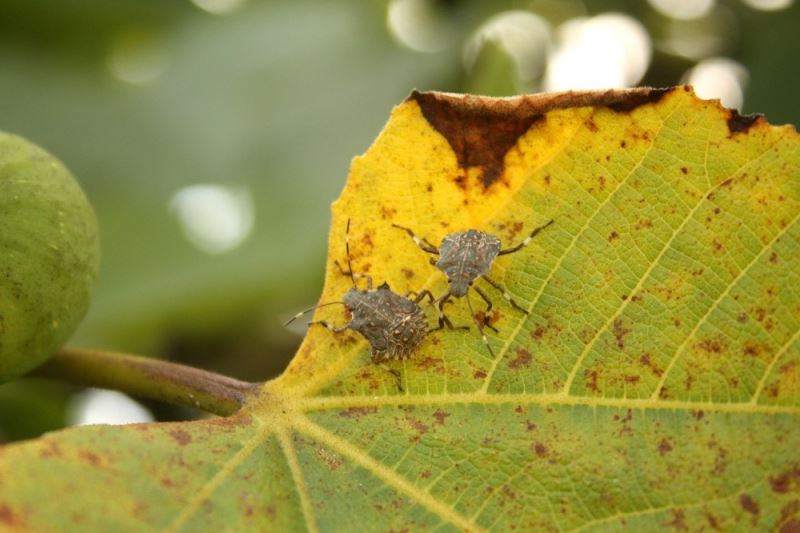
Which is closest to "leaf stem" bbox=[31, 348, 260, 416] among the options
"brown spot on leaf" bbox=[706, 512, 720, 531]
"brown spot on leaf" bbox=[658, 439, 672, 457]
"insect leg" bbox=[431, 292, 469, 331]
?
"insect leg" bbox=[431, 292, 469, 331]

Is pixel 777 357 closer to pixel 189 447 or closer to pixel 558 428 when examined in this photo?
pixel 558 428

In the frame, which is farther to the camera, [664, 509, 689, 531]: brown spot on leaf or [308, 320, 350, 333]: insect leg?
[308, 320, 350, 333]: insect leg

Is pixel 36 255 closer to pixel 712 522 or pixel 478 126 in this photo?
pixel 478 126

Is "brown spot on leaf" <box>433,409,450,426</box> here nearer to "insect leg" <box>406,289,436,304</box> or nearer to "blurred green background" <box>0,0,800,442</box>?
"insect leg" <box>406,289,436,304</box>

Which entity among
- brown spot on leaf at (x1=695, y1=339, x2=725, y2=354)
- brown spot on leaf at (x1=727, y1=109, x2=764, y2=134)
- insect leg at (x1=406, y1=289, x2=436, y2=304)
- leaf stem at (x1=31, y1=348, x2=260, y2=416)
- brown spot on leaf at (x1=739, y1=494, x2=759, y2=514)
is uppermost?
brown spot on leaf at (x1=727, y1=109, x2=764, y2=134)

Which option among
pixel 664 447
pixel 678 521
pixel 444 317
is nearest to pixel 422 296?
pixel 444 317
